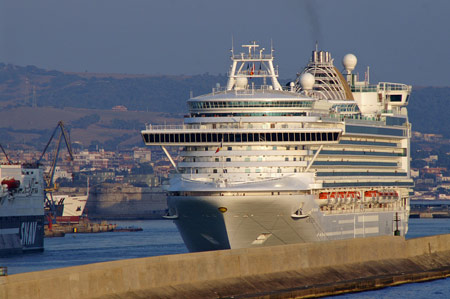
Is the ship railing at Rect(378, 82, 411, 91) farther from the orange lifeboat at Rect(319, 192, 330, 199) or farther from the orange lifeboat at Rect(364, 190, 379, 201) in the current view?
the orange lifeboat at Rect(319, 192, 330, 199)

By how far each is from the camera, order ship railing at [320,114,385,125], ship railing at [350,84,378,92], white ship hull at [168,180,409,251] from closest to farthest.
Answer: white ship hull at [168,180,409,251] → ship railing at [320,114,385,125] → ship railing at [350,84,378,92]

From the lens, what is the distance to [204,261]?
5044cm

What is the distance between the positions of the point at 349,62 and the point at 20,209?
29.3 m

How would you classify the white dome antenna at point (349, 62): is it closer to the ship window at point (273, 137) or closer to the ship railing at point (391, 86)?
the ship railing at point (391, 86)

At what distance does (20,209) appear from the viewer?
3939 inches

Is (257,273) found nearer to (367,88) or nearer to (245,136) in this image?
(245,136)

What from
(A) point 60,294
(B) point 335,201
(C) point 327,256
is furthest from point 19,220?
(A) point 60,294

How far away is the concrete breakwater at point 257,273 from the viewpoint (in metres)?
43.0

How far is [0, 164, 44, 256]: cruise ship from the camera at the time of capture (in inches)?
3824

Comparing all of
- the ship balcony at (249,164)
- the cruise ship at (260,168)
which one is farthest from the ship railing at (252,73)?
the ship balcony at (249,164)

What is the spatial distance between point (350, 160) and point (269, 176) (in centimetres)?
1024

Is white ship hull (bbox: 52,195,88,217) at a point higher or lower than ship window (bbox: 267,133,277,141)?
lower

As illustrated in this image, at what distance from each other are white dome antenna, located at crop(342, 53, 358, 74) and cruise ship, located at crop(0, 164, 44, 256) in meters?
27.9

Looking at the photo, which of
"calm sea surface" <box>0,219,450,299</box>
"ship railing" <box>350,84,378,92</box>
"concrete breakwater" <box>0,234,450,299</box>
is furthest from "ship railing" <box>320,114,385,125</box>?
"calm sea surface" <box>0,219,450,299</box>
